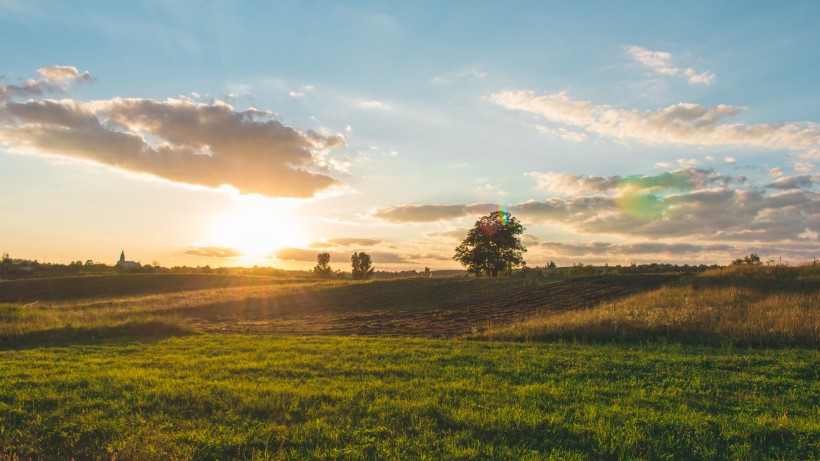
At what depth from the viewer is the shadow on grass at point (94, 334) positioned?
21500 mm

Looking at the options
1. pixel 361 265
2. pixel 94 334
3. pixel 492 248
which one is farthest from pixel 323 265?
pixel 94 334

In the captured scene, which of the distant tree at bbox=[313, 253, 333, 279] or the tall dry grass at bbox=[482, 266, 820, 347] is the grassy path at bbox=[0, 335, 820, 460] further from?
the distant tree at bbox=[313, 253, 333, 279]

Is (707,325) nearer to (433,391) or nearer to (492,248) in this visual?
(433,391)

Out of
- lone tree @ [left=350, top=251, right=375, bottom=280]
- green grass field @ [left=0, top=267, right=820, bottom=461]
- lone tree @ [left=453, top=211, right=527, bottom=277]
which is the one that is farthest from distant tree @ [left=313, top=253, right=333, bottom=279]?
green grass field @ [left=0, top=267, right=820, bottom=461]

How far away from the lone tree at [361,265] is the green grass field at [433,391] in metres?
87.3

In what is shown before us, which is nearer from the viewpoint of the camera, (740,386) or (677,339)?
(740,386)

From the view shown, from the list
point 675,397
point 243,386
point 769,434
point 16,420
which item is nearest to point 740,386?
point 675,397

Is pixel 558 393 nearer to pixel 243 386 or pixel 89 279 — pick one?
pixel 243 386

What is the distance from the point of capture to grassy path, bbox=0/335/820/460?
7363 mm

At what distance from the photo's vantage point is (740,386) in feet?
37.2

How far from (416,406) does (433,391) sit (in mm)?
1522

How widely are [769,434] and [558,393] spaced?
3720 mm

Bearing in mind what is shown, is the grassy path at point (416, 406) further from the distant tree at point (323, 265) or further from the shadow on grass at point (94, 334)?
the distant tree at point (323, 265)

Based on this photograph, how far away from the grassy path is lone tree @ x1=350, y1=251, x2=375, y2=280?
96114mm
